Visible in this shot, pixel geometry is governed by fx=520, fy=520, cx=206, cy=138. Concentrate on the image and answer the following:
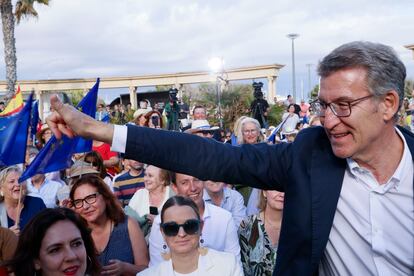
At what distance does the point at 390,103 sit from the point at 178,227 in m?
1.93

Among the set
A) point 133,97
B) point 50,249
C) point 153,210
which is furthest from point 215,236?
point 133,97

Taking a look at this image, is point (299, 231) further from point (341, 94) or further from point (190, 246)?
point (190, 246)

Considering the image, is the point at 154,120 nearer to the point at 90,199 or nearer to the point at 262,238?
the point at 90,199

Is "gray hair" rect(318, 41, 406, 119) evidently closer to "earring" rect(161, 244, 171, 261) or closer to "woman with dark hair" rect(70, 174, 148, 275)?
"earring" rect(161, 244, 171, 261)

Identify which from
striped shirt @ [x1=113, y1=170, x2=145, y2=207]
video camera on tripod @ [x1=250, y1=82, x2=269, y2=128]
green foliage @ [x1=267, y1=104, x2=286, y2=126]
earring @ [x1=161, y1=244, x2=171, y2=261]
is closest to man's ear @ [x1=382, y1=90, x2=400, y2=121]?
earring @ [x1=161, y1=244, x2=171, y2=261]

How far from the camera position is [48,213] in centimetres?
336

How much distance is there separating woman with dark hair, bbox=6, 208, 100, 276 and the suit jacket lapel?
5.38 feet

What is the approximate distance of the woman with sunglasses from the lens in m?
3.67

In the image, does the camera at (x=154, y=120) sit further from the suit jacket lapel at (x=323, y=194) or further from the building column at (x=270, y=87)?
the building column at (x=270, y=87)

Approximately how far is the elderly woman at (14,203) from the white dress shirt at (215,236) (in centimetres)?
158

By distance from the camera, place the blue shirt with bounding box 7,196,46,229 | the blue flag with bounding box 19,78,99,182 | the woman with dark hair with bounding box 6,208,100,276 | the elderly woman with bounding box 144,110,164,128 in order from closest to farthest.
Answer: the woman with dark hair with bounding box 6,208,100,276 → the blue flag with bounding box 19,78,99,182 → the blue shirt with bounding box 7,196,46,229 → the elderly woman with bounding box 144,110,164,128

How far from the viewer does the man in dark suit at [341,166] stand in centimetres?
221

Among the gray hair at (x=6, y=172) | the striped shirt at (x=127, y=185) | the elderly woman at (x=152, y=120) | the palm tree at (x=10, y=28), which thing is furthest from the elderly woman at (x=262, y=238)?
the palm tree at (x=10, y=28)

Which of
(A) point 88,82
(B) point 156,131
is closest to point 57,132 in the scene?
(B) point 156,131
